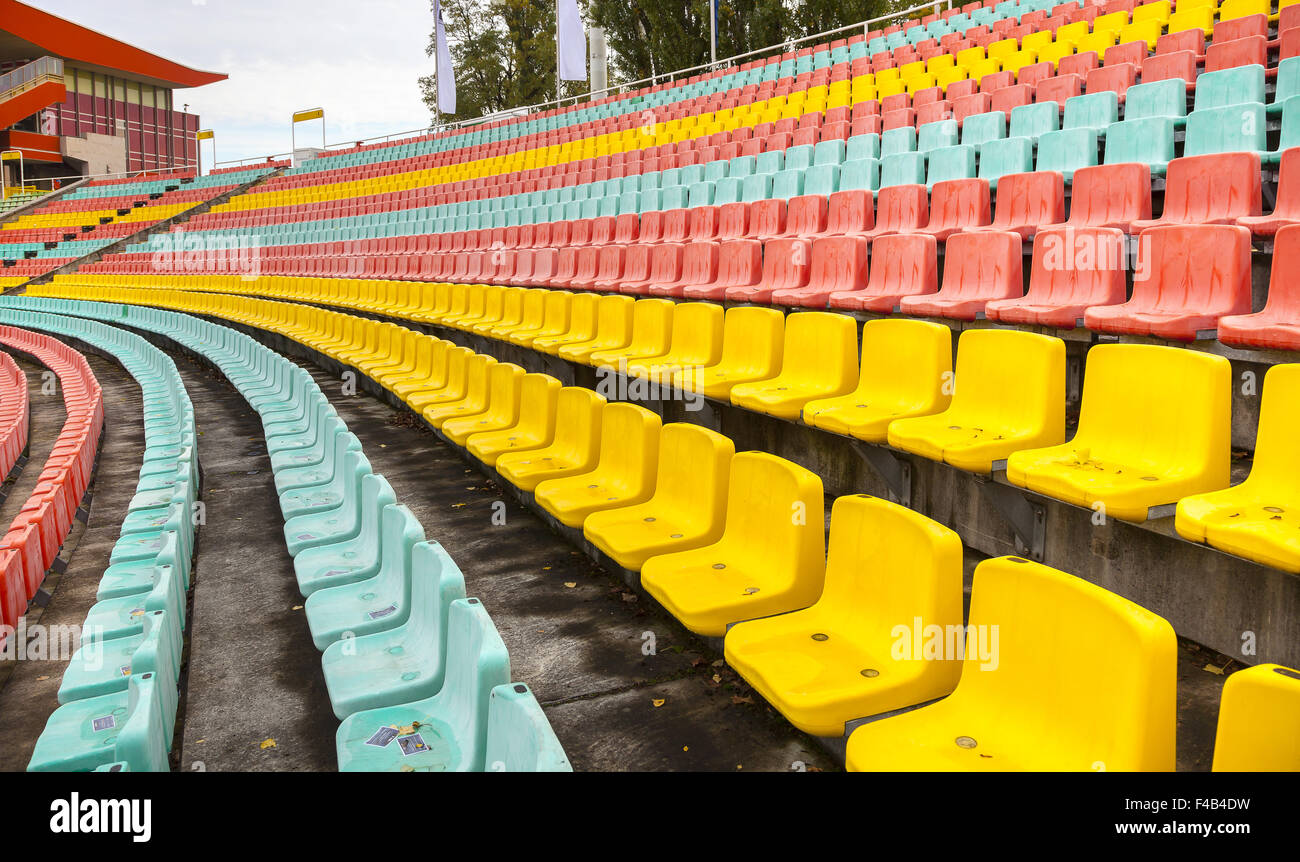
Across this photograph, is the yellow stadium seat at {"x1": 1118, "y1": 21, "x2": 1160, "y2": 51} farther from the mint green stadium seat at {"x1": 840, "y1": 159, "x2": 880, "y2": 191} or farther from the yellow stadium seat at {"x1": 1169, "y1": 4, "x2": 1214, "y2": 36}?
the mint green stadium seat at {"x1": 840, "y1": 159, "x2": 880, "y2": 191}

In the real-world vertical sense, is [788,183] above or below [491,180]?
below

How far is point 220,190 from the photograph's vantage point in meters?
20.2

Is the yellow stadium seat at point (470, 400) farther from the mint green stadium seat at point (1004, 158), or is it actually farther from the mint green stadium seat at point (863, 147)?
the mint green stadium seat at point (863, 147)

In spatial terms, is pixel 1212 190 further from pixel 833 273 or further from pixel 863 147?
pixel 863 147

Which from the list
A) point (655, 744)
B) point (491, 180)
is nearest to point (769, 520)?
point (655, 744)

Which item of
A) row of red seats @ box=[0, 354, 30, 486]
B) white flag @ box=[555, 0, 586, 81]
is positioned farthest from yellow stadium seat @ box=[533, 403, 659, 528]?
white flag @ box=[555, 0, 586, 81]

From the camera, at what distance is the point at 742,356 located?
3564 mm

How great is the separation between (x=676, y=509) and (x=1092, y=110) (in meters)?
3.41

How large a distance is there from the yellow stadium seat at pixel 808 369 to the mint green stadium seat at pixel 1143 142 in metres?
1.48

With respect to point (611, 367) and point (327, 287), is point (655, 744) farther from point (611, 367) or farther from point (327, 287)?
point (327, 287)

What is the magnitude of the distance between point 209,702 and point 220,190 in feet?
68.7

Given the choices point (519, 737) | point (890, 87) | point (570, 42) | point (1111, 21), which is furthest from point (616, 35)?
point (519, 737)

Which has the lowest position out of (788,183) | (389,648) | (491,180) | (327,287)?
(389,648)

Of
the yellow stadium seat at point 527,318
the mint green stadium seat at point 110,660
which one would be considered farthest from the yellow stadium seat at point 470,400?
the mint green stadium seat at point 110,660
